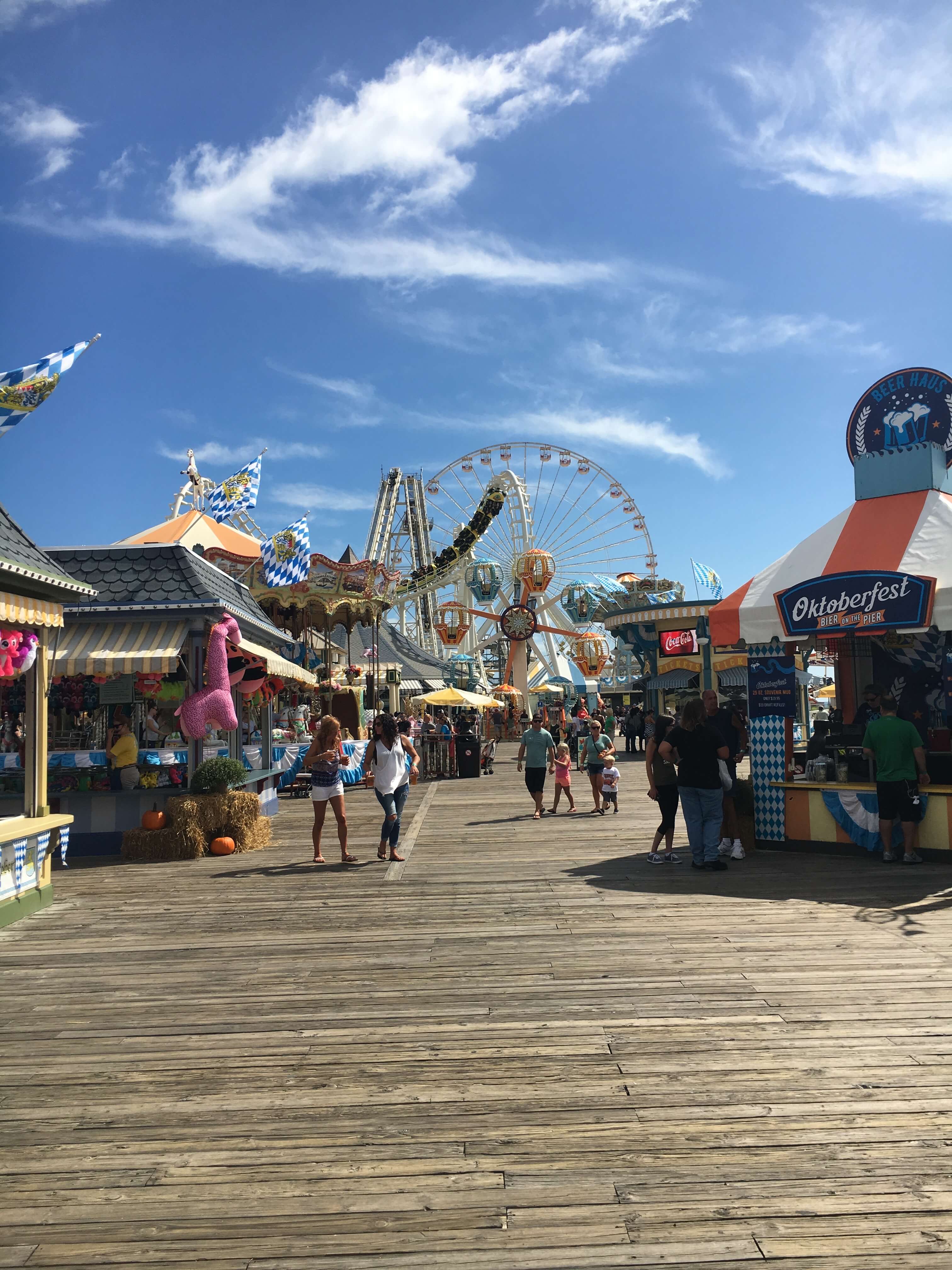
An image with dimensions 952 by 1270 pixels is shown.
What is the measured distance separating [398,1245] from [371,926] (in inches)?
153

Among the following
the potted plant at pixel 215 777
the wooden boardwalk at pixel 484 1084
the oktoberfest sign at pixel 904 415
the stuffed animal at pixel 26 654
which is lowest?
the wooden boardwalk at pixel 484 1084

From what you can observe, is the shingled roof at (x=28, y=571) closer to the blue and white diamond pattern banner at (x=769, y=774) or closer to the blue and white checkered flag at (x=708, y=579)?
the blue and white diamond pattern banner at (x=769, y=774)

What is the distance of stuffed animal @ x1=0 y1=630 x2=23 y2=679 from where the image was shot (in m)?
7.12

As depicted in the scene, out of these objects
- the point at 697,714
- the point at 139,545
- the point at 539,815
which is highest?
the point at 139,545

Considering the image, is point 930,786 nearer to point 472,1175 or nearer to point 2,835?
point 472,1175

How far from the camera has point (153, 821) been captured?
32.4 feet

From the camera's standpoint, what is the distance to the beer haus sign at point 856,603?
8477 millimetres

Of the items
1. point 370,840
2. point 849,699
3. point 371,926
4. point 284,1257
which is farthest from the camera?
point 849,699

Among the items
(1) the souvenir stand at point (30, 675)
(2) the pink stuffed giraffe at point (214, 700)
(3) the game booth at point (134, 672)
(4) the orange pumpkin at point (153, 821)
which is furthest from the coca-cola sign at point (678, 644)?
(1) the souvenir stand at point (30, 675)

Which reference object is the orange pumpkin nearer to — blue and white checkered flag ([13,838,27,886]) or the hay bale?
the hay bale

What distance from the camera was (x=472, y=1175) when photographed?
297 centimetres

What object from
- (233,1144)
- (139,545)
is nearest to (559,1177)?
(233,1144)

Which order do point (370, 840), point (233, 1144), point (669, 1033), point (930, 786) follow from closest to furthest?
point (233, 1144) < point (669, 1033) < point (930, 786) < point (370, 840)

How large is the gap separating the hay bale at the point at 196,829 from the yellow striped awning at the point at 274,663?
174cm
